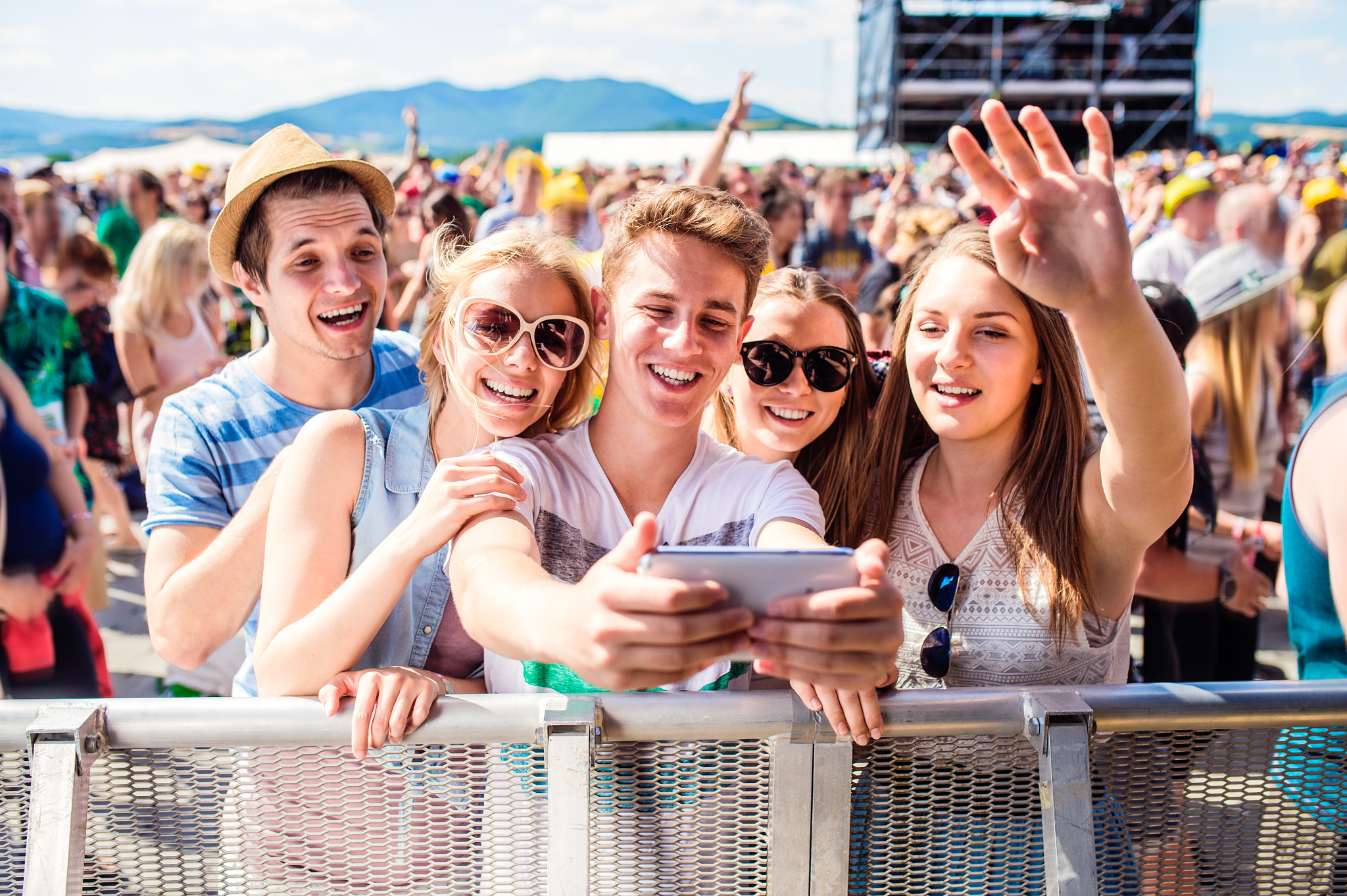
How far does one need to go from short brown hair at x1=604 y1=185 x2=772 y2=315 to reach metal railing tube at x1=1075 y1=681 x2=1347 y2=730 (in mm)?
916

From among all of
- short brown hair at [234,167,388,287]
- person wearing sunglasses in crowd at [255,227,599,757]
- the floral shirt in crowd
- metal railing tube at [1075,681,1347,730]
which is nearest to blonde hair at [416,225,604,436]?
person wearing sunglasses in crowd at [255,227,599,757]

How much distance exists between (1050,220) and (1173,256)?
5.52 meters

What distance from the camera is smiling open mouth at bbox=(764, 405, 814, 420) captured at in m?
2.09

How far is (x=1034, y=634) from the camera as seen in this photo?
1.74 meters

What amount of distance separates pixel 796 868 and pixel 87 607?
3.14 m

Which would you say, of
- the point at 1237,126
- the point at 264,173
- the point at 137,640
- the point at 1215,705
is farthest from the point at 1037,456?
the point at 1237,126

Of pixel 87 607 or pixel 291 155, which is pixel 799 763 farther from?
pixel 87 607

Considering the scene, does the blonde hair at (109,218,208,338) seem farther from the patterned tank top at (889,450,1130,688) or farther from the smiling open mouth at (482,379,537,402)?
the patterned tank top at (889,450,1130,688)

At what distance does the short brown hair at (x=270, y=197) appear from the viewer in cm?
233

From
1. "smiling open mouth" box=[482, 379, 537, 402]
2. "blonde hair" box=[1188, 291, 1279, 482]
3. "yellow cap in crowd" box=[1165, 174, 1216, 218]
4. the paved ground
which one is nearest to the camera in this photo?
"smiling open mouth" box=[482, 379, 537, 402]

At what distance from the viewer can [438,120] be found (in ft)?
162

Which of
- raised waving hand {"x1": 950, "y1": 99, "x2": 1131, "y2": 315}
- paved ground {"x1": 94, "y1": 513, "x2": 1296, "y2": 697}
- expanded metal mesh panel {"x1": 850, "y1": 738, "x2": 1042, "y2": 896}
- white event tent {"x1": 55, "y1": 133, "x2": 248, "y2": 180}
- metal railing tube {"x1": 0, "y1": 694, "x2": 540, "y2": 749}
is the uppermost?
white event tent {"x1": 55, "y1": 133, "x2": 248, "y2": 180}

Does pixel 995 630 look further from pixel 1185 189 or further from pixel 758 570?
pixel 1185 189

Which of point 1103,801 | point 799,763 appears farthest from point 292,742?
point 1103,801
